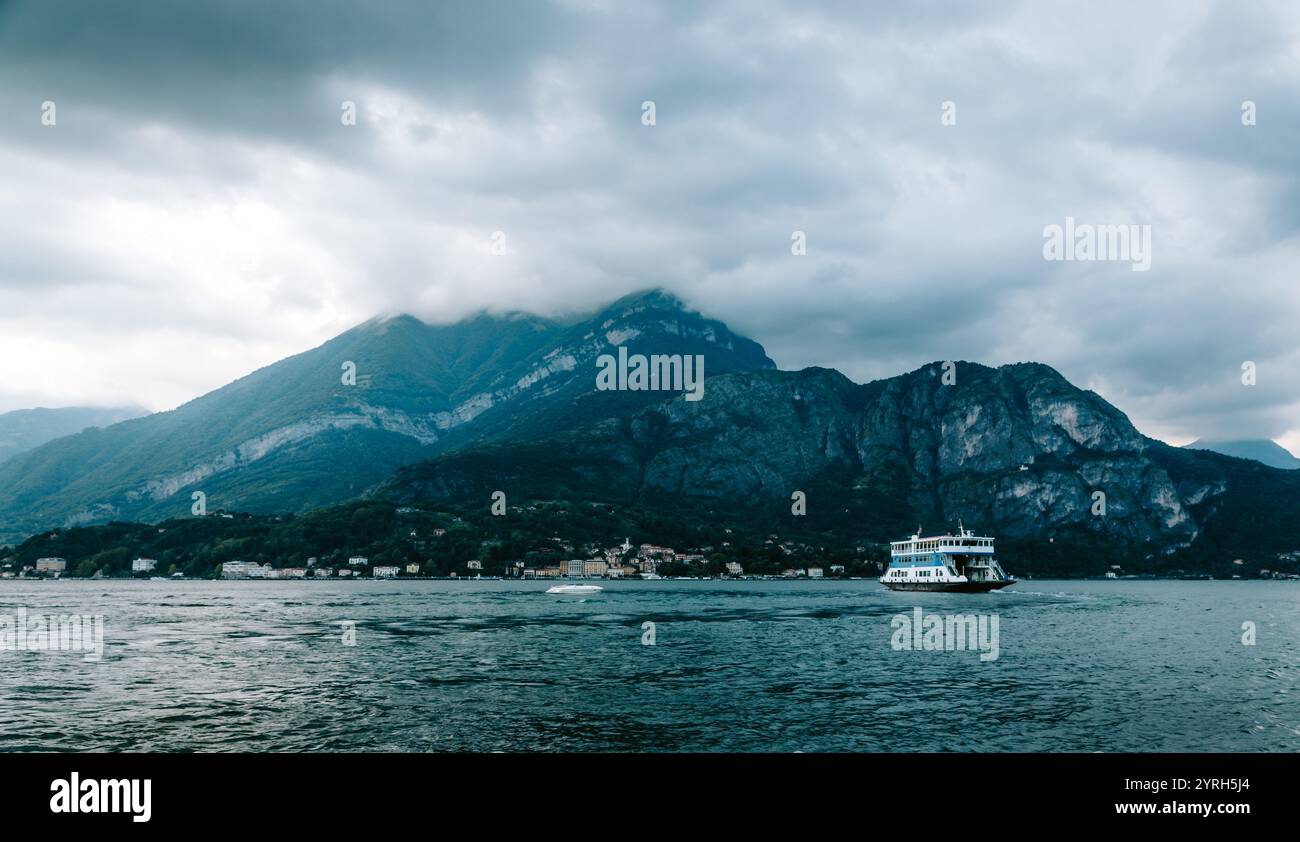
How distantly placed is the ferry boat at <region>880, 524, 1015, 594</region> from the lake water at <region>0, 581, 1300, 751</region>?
76498 mm

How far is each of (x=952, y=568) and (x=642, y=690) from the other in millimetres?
129228

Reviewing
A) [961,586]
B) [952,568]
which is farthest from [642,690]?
[952,568]

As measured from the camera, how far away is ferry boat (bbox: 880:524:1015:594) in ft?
494

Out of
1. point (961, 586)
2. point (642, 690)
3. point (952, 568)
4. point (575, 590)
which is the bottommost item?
point (575, 590)

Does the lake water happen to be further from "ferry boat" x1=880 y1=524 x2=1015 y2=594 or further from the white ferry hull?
"ferry boat" x1=880 y1=524 x2=1015 y2=594

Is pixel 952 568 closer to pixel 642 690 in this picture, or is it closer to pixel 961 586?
pixel 961 586

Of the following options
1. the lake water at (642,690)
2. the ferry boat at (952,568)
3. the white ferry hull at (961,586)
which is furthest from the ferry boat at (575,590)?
the lake water at (642,690)

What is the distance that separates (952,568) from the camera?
152 m

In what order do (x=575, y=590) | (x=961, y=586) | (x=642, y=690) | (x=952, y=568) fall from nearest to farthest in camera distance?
(x=642, y=690) → (x=961, y=586) → (x=952, y=568) → (x=575, y=590)

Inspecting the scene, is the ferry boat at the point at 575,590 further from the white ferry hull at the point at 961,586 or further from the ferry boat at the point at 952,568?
the white ferry hull at the point at 961,586

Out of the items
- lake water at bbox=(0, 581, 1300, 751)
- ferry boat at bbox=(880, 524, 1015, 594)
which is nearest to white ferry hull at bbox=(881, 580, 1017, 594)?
ferry boat at bbox=(880, 524, 1015, 594)
